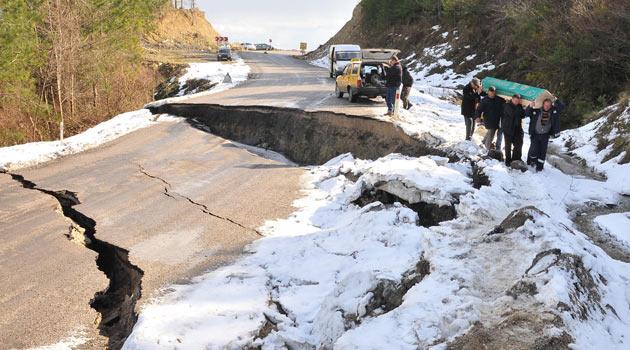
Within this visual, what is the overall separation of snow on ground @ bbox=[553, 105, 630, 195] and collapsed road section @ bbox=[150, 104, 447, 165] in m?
3.31

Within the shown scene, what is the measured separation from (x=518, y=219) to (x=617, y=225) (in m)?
2.14

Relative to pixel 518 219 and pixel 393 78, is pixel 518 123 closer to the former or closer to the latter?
pixel 518 219

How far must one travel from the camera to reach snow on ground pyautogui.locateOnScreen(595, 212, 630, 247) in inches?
267

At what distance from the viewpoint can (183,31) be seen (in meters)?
77.1

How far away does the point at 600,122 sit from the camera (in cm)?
1295

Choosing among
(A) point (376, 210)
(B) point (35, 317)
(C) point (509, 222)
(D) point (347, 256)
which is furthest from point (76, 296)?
(C) point (509, 222)

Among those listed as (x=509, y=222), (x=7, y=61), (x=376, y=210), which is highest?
(x=7, y=61)

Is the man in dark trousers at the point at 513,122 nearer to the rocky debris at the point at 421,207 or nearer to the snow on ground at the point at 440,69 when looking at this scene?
the rocky debris at the point at 421,207

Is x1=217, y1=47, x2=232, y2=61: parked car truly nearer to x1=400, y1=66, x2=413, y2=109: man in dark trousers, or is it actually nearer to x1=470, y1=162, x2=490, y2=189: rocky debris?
x1=400, y1=66, x2=413, y2=109: man in dark trousers

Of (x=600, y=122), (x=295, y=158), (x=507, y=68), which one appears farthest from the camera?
(x=507, y=68)

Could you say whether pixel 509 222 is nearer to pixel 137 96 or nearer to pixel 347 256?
pixel 347 256

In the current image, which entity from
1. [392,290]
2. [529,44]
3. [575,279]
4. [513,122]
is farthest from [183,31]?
[575,279]

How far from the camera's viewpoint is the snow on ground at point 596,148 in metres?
9.44

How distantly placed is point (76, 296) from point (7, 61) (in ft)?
51.2
